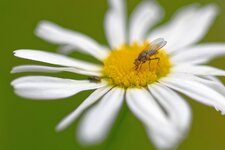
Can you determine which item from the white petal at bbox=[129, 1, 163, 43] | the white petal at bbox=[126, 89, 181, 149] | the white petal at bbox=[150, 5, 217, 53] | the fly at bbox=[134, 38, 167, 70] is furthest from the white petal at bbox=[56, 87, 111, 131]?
the white petal at bbox=[129, 1, 163, 43]

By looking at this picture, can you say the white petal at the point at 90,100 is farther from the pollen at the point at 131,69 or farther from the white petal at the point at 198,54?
the white petal at the point at 198,54

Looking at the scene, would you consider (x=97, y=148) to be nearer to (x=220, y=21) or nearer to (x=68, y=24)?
(x=68, y=24)

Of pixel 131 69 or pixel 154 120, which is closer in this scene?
pixel 154 120

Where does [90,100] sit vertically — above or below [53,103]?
below

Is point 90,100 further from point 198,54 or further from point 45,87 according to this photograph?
point 198,54

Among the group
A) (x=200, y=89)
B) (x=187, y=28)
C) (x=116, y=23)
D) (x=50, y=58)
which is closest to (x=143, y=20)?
(x=116, y=23)

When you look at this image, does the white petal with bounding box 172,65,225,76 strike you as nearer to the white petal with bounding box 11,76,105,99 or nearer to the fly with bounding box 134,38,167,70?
the fly with bounding box 134,38,167,70
